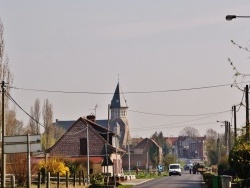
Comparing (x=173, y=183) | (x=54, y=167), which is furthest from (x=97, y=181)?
(x=173, y=183)

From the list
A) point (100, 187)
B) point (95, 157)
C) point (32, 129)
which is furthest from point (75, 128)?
point (100, 187)

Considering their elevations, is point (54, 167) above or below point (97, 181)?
above

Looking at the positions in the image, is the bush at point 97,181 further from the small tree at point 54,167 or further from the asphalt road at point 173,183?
the asphalt road at point 173,183

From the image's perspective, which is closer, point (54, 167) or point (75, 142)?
point (54, 167)

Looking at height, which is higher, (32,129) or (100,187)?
(32,129)

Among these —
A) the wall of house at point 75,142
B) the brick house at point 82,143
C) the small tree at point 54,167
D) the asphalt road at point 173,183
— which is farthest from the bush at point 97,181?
the wall of house at point 75,142

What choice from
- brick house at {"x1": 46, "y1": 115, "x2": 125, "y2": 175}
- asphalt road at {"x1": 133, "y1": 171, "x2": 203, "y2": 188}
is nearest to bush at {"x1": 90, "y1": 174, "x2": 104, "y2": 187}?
asphalt road at {"x1": 133, "y1": 171, "x2": 203, "y2": 188}

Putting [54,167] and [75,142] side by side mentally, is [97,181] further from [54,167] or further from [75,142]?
[75,142]

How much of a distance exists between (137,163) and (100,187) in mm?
123077

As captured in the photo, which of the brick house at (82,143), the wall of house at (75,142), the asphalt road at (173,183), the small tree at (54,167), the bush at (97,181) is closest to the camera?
the bush at (97,181)

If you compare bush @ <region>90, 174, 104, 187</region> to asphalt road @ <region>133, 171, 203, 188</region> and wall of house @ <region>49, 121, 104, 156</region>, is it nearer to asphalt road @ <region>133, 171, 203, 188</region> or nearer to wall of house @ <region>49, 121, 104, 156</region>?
asphalt road @ <region>133, 171, 203, 188</region>

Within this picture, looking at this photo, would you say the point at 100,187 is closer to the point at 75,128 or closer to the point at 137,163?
the point at 75,128

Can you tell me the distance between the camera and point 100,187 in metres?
50.8

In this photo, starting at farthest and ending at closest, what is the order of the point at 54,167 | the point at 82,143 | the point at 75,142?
1. the point at 75,142
2. the point at 82,143
3. the point at 54,167
